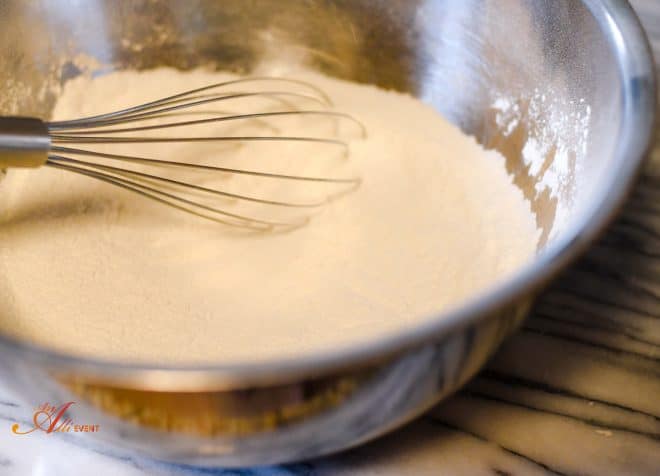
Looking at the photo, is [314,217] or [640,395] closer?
[640,395]

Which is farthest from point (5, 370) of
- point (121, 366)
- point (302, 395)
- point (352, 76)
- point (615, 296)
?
point (352, 76)

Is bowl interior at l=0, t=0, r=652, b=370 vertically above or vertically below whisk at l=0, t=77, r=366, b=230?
above

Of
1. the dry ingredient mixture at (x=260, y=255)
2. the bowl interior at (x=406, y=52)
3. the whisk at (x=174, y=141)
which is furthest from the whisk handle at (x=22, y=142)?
the bowl interior at (x=406, y=52)

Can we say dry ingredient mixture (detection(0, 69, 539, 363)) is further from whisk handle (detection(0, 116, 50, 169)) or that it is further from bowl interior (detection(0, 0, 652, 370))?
whisk handle (detection(0, 116, 50, 169))

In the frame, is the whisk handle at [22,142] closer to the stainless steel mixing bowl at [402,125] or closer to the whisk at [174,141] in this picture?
the whisk at [174,141]

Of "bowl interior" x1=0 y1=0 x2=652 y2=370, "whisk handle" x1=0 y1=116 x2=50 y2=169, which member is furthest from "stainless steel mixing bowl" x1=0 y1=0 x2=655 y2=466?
"whisk handle" x1=0 y1=116 x2=50 y2=169

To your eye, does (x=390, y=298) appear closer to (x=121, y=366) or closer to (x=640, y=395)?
(x=640, y=395)

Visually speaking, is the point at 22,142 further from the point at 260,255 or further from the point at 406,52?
the point at 406,52
